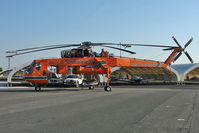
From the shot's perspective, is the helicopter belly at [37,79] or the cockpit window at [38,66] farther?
the cockpit window at [38,66]

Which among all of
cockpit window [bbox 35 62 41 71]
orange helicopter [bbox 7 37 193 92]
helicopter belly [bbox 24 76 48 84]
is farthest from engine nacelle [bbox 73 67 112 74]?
cockpit window [bbox 35 62 41 71]

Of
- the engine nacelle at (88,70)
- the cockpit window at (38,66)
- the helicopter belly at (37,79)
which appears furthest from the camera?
the engine nacelle at (88,70)

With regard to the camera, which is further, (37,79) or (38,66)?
(38,66)

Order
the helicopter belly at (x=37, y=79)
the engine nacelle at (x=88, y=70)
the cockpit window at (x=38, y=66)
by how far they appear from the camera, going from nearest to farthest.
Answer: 1. the helicopter belly at (x=37, y=79)
2. the cockpit window at (x=38, y=66)
3. the engine nacelle at (x=88, y=70)

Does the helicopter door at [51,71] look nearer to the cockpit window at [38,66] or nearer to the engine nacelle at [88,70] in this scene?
the cockpit window at [38,66]

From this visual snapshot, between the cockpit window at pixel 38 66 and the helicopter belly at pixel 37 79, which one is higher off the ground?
the cockpit window at pixel 38 66

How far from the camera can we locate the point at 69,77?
30.5m

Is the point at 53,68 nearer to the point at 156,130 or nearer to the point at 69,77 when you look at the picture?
the point at 69,77

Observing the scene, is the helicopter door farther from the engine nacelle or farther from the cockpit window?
the engine nacelle

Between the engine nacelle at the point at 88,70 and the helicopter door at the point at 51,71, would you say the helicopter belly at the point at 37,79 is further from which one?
the engine nacelle at the point at 88,70

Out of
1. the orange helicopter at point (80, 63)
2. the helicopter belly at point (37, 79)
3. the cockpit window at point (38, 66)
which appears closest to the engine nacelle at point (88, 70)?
the orange helicopter at point (80, 63)

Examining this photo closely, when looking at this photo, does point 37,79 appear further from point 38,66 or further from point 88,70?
point 88,70

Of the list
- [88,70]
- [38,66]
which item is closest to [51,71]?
[38,66]

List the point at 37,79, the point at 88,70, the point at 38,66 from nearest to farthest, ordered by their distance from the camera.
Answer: the point at 37,79, the point at 38,66, the point at 88,70
